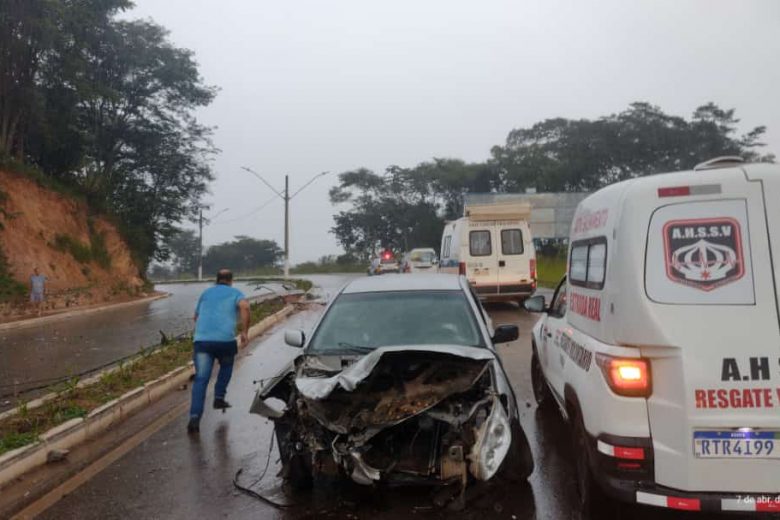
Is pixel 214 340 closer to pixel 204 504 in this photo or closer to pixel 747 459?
pixel 204 504

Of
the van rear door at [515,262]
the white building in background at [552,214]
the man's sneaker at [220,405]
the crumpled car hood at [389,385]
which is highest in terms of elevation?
the white building in background at [552,214]

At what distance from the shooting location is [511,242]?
54.8 ft

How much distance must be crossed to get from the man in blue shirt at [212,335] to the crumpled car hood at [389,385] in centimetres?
235

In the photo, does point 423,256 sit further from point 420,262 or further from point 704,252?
point 704,252

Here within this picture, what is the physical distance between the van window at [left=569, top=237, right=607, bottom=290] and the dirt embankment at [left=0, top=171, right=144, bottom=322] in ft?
63.9

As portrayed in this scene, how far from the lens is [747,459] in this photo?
339 centimetres

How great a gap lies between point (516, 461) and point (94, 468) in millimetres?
3637

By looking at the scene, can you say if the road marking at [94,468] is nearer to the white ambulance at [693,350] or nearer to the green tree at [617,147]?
the white ambulance at [693,350]

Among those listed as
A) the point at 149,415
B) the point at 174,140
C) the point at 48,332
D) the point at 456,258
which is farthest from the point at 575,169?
the point at 149,415

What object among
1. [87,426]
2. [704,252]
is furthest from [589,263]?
[87,426]

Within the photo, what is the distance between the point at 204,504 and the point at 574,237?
11.6 ft

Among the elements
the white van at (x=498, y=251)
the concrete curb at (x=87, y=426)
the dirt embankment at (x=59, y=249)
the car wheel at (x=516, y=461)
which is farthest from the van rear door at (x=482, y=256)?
the dirt embankment at (x=59, y=249)

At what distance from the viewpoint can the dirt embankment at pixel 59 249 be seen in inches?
944

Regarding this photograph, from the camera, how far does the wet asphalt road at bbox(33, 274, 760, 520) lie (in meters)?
4.35
